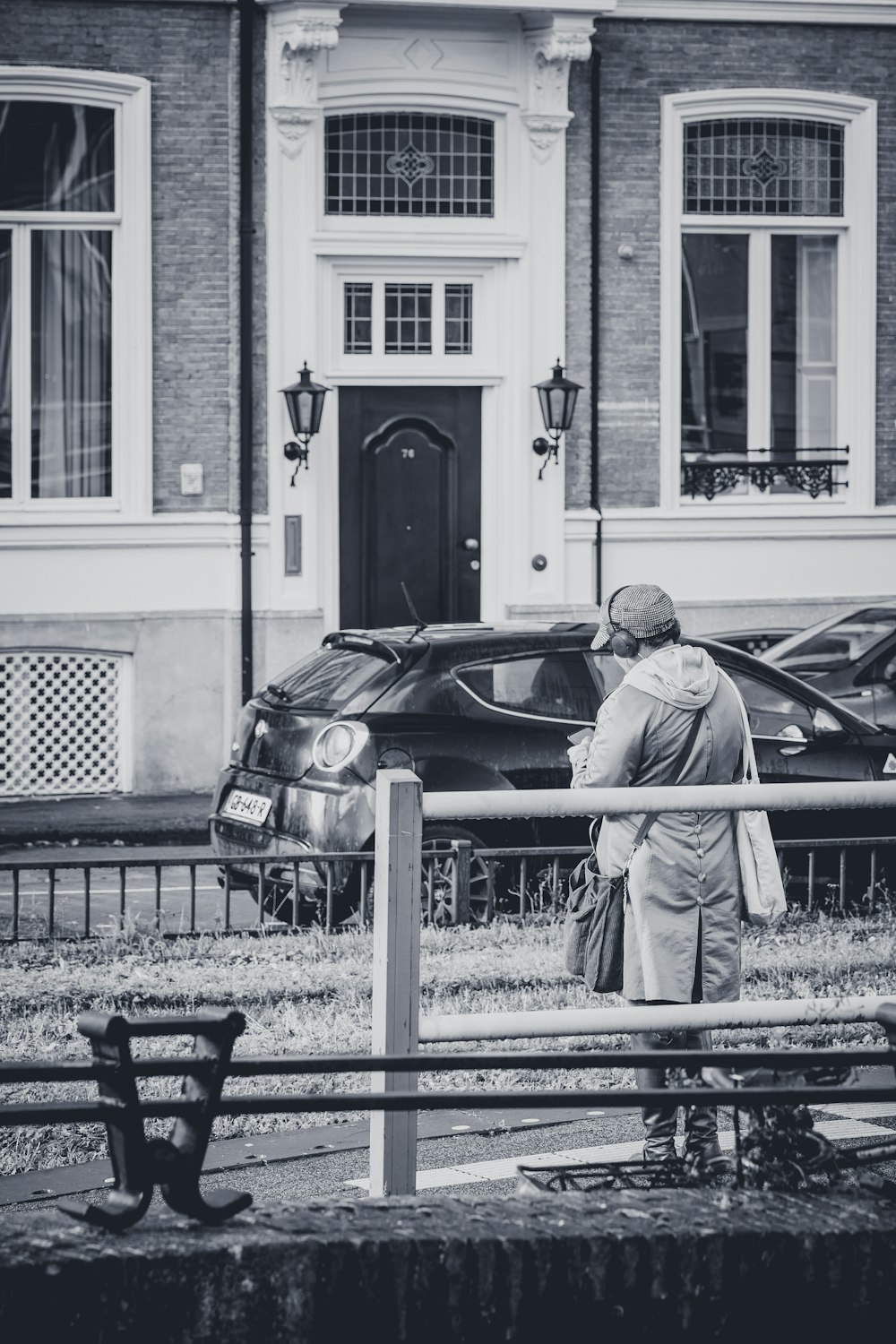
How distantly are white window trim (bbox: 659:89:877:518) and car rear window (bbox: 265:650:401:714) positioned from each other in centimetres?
762

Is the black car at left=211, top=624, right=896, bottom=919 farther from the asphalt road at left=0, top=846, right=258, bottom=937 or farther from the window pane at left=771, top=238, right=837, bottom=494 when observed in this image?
the window pane at left=771, top=238, right=837, bottom=494

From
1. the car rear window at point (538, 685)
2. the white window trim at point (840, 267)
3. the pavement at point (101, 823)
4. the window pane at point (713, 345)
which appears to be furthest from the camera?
the window pane at point (713, 345)

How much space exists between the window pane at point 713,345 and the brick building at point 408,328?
0.11ft

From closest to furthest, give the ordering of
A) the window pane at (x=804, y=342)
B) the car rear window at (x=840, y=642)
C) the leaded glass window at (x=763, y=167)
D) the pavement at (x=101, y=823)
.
→ the car rear window at (x=840, y=642)
the pavement at (x=101, y=823)
the leaded glass window at (x=763, y=167)
the window pane at (x=804, y=342)

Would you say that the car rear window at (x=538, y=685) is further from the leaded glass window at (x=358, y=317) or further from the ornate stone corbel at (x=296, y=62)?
the ornate stone corbel at (x=296, y=62)

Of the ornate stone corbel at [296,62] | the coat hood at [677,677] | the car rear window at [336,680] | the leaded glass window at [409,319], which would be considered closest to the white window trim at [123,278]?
the ornate stone corbel at [296,62]

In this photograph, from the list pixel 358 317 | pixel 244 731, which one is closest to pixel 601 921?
pixel 244 731

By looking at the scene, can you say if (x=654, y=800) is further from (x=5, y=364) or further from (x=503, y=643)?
(x=5, y=364)

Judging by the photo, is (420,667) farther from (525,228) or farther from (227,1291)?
(525,228)

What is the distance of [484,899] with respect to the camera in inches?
384

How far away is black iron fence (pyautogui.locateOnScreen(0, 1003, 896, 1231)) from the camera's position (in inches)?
148

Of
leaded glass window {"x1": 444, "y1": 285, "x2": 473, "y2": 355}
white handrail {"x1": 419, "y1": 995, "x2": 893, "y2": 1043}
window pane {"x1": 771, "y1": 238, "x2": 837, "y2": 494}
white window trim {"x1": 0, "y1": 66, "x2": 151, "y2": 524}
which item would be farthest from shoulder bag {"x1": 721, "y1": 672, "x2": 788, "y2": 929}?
window pane {"x1": 771, "y1": 238, "x2": 837, "y2": 494}

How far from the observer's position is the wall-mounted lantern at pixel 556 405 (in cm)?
1712

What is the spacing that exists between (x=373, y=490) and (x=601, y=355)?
2.36 metres
